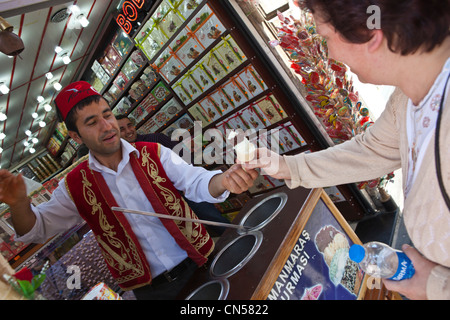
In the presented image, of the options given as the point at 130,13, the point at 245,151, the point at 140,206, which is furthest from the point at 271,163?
the point at 130,13

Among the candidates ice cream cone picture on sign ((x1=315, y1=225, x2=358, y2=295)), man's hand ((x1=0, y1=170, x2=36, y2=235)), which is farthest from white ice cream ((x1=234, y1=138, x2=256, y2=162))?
man's hand ((x1=0, y1=170, x2=36, y2=235))

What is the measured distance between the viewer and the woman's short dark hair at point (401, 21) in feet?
2.81

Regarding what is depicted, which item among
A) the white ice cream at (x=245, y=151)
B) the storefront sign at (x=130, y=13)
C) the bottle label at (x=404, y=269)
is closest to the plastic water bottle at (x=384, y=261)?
the bottle label at (x=404, y=269)

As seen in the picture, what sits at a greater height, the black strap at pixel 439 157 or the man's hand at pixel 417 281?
the black strap at pixel 439 157

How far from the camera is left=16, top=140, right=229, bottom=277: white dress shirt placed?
1850 mm

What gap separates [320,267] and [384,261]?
1.03 feet

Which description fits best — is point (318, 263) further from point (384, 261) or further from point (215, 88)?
point (215, 88)

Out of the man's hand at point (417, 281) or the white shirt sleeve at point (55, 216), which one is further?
the white shirt sleeve at point (55, 216)

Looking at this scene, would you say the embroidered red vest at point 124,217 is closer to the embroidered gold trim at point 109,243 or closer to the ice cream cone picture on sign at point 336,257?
the embroidered gold trim at point 109,243

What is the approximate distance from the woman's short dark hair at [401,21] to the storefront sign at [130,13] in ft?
11.0

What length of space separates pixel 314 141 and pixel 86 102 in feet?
7.12

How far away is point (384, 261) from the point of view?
3.76 ft

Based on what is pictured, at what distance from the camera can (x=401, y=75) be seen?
0.98m
